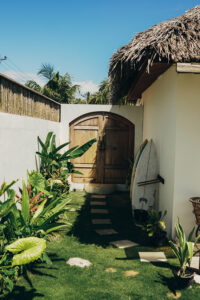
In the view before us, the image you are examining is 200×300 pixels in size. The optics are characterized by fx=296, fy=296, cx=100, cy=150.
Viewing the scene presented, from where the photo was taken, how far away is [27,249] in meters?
3.00

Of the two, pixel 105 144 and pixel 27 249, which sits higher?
pixel 105 144

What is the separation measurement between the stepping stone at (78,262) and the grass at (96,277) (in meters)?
0.08

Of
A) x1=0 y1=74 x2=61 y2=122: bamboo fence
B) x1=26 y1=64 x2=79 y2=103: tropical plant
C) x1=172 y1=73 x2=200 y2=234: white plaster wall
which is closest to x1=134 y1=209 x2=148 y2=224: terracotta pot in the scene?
x1=172 y1=73 x2=200 y2=234: white plaster wall

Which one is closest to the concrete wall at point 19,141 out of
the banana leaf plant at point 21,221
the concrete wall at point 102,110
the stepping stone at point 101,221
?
the concrete wall at point 102,110

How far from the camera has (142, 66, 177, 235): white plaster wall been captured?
16.0 ft

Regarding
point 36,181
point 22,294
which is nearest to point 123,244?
point 36,181

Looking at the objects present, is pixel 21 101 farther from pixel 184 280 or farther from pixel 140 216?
pixel 184 280

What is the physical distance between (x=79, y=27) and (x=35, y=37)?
587cm

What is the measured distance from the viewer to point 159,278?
3746mm

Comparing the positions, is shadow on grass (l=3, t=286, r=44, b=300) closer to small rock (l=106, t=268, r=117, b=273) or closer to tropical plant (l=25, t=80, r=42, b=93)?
small rock (l=106, t=268, r=117, b=273)

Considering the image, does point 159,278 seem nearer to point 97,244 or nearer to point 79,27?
point 97,244

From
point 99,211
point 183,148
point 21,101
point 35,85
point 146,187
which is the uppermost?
point 35,85

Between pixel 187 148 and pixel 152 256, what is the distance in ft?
5.71

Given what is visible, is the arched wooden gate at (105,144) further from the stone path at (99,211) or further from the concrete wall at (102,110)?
the stone path at (99,211)
